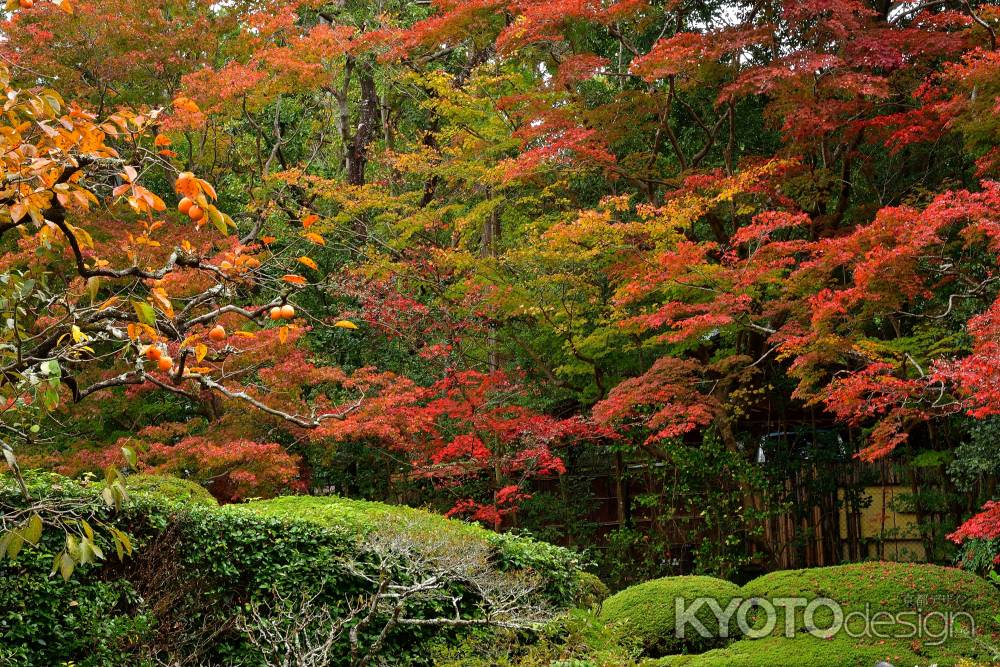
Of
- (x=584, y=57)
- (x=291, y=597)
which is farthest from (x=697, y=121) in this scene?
(x=291, y=597)

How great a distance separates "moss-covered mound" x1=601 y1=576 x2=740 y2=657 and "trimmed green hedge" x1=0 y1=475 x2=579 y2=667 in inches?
28.9

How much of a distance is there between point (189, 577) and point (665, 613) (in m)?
3.66

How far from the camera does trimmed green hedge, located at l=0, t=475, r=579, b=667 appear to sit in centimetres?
538

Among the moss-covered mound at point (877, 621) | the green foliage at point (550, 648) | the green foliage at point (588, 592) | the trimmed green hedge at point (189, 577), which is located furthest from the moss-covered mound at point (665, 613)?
the trimmed green hedge at point (189, 577)

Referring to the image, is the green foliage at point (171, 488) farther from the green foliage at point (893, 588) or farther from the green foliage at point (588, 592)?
the green foliage at point (893, 588)

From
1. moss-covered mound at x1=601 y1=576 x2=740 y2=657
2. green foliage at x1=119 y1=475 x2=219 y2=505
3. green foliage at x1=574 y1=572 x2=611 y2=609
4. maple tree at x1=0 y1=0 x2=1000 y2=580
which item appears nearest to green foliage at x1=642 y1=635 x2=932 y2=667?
moss-covered mound at x1=601 y1=576 x2=740 y2=657

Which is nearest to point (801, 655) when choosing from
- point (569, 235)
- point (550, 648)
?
point (550, 648)

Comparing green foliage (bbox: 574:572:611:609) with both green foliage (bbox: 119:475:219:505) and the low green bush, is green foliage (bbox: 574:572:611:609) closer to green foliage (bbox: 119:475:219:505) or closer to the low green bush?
the low green bush

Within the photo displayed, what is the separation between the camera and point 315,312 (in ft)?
42.6

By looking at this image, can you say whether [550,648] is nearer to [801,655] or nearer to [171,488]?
[801,655]

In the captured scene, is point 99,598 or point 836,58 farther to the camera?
point 836,58

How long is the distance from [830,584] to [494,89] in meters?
7.10

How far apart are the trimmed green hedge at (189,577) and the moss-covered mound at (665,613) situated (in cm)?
74

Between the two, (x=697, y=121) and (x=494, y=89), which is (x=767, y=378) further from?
(x=494, y=89)
